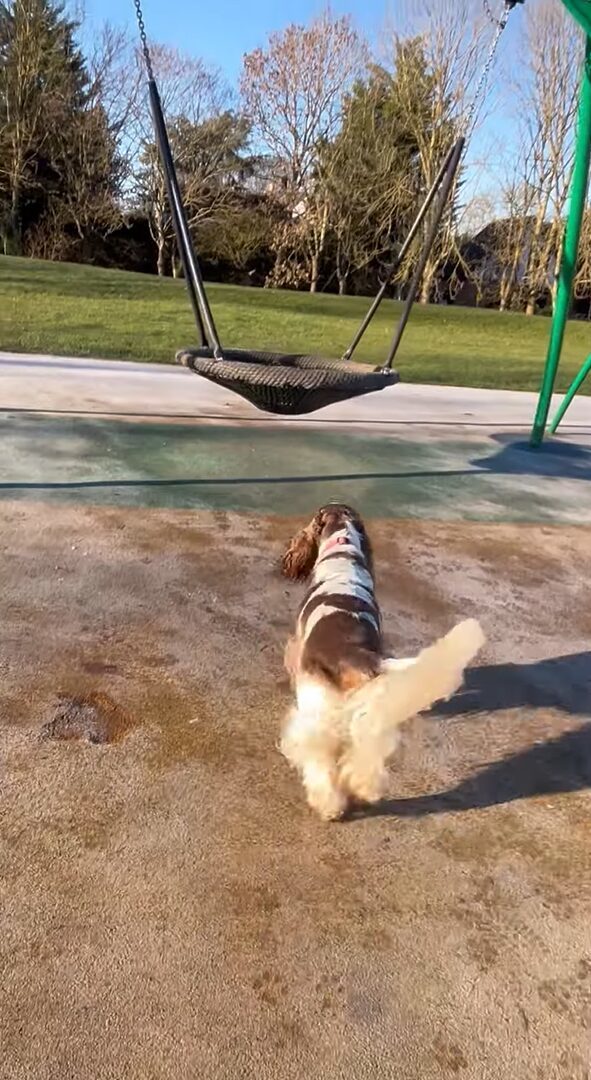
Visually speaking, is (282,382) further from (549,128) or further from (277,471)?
(549,128)

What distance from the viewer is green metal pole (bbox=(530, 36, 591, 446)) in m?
5.59

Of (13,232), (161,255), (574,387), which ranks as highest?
(13,232)

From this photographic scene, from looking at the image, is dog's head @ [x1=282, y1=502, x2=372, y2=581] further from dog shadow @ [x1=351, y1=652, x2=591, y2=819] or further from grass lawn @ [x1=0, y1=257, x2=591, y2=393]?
grass lawn @ [x1=0, y1=257, x2=591, y2=393]

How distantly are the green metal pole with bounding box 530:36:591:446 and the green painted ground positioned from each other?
860 millimetres

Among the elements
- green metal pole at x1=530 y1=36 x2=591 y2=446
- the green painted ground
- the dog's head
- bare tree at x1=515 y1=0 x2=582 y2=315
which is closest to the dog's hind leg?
the dog's head

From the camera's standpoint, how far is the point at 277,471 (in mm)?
5629

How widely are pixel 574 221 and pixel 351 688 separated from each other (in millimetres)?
4756

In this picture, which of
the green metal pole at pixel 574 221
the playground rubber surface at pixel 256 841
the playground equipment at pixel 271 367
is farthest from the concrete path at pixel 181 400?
the playground rubber surface at pixel 256 841

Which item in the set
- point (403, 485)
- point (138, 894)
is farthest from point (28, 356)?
point (138, 894)

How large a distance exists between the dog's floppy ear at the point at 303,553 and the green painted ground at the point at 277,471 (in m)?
1.17

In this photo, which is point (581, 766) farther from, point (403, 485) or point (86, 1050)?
point (403, 485)

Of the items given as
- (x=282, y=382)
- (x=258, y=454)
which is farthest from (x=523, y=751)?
(x=258, y=454)

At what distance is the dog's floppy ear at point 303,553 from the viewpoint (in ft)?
11.1

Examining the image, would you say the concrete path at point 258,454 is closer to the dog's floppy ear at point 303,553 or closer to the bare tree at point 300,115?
the dog's floppy ear at point 303,553
